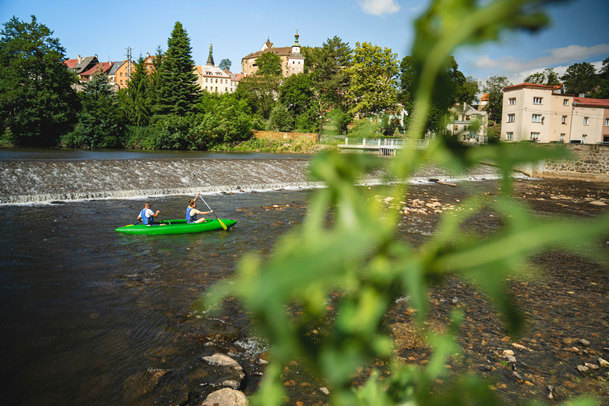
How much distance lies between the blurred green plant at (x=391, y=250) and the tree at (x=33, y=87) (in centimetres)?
5898

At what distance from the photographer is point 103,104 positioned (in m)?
59.9

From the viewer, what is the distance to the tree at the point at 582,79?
276 ft

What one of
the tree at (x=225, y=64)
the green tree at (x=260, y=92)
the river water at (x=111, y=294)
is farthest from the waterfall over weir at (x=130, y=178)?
the tree at (x=225, y=64)

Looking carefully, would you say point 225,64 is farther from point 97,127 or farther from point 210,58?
point 97,127

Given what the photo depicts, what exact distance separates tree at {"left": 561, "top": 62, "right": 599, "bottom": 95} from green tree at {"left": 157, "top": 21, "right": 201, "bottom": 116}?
79.3m

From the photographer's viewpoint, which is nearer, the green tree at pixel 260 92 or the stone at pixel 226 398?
the stone at pixel 226 398

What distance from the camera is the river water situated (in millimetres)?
6023

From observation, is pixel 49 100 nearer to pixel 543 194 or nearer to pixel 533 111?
pixel 543 194

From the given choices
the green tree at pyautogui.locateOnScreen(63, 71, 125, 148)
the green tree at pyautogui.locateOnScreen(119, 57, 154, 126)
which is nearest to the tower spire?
the green tree at pyautogui.locateOnScreen(119, 57, 154, 126)

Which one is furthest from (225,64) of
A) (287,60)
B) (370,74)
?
(370,74)

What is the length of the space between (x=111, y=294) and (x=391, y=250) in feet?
32.6

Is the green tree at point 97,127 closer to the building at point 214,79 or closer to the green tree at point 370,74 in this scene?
the green tree at point 370,74

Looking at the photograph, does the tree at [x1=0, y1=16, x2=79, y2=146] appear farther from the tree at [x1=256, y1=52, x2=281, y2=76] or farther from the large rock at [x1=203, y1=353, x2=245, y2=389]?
the tree at [x1=256, y1=52, x2=281, y2=76]

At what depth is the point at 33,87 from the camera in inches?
1970
